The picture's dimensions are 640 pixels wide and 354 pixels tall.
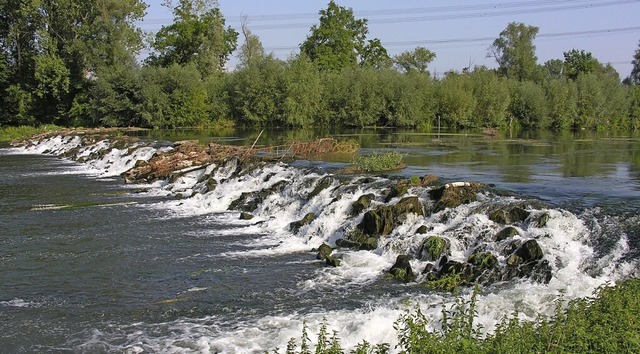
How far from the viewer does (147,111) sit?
56.1 meters

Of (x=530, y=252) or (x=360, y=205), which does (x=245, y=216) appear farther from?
(x=530, y=252)

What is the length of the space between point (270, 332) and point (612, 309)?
5.08 m

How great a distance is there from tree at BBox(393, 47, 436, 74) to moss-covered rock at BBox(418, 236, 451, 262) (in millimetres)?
87359

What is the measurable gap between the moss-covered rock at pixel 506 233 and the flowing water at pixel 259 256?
6.9 inches

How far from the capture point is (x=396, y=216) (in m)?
15.0

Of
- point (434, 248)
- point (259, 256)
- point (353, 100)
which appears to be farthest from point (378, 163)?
point (353, 100)

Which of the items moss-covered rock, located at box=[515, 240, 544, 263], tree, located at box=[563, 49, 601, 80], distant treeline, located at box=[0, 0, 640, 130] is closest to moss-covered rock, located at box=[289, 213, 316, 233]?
moss-covered rock, located at box=[515, 240, 544, 263]

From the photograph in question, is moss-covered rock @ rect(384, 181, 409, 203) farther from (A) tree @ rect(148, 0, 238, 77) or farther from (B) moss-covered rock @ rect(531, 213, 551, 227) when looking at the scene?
(A) tree @ rect(148, 0, 238, 77)

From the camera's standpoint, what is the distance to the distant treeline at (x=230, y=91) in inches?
2222

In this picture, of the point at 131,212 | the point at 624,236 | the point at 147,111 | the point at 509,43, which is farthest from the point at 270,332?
the point at 509,43

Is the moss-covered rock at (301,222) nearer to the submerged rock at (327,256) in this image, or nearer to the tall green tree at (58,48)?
the submerged rock at (327,256)

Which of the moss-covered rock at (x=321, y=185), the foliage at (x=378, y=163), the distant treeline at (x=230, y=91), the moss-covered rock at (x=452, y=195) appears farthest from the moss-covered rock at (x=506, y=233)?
the distant treeline at (x=230, y=91)

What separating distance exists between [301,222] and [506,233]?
242 inches

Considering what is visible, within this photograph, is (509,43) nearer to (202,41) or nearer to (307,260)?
(202,41)
